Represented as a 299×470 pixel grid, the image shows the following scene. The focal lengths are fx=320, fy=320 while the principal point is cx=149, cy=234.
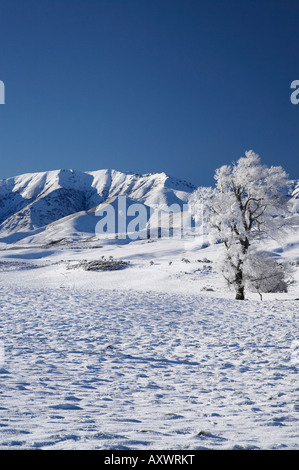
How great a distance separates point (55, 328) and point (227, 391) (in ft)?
25.8

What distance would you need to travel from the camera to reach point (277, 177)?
872 inches

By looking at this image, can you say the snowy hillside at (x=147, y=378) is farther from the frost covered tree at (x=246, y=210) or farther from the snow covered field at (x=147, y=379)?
the frost covered tree at (x=246, y=210)

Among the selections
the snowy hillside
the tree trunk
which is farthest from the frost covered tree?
the snowy hillside

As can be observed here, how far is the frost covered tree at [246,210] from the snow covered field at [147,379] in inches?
241

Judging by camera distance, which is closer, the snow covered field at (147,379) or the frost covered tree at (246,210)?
A: the snow covered field at (147,379)

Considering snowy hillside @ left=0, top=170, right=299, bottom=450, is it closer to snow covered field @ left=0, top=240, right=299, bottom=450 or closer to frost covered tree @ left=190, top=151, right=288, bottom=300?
snow covered field @ left=0, top=240, right=299, bottom=450

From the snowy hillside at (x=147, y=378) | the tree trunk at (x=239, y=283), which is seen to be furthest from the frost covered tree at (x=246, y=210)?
the snowy hillside at (x=147, y=378)

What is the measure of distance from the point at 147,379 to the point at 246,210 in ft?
58.0

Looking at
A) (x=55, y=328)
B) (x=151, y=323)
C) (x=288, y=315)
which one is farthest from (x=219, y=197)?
(x=55, y=328)

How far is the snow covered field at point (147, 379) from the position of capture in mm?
4938

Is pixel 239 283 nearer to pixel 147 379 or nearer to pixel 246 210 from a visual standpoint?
pixel 246 210

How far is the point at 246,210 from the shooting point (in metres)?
23.1

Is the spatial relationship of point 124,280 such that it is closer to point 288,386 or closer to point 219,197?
point 219,197

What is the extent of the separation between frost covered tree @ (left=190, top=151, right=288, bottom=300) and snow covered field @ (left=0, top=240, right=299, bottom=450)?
6.12 metres
